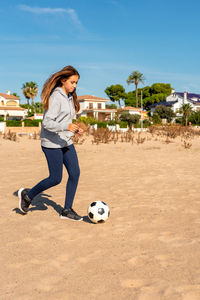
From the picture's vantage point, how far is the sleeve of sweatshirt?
11.8 ft

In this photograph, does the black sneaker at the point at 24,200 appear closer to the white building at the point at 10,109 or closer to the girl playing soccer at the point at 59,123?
the girl playing soccer at the point at 59,123

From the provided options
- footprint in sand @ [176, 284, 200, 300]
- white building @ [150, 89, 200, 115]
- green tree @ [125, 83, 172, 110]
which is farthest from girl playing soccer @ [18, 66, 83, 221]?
green tree @ [125, 83, 172, 110]

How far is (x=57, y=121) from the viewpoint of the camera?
376 centimetres

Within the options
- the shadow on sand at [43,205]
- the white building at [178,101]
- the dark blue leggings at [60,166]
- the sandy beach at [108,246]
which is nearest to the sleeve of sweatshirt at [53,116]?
the dark blue leggings at [60,166]

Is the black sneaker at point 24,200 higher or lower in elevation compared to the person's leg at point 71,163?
lower

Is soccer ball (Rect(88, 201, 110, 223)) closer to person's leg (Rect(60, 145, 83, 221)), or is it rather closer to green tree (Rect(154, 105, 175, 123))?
person's leg (Rect(60, 145, 83, 221))

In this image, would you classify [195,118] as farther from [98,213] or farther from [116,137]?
[98,213]

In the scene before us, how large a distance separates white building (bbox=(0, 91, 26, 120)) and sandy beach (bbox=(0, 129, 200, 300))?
59.0 m

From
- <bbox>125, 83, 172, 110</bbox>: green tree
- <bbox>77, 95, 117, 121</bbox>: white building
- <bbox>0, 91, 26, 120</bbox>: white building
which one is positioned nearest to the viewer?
<bbox>77, 95, 117, 121</bbox>: white building

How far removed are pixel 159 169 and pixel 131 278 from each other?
19.7ft

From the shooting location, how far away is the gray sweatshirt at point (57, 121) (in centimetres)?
364

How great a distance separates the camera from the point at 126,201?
16.9 ft

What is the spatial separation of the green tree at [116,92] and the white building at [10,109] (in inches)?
1005

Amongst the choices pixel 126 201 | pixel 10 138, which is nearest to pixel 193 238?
pixel 126 201
